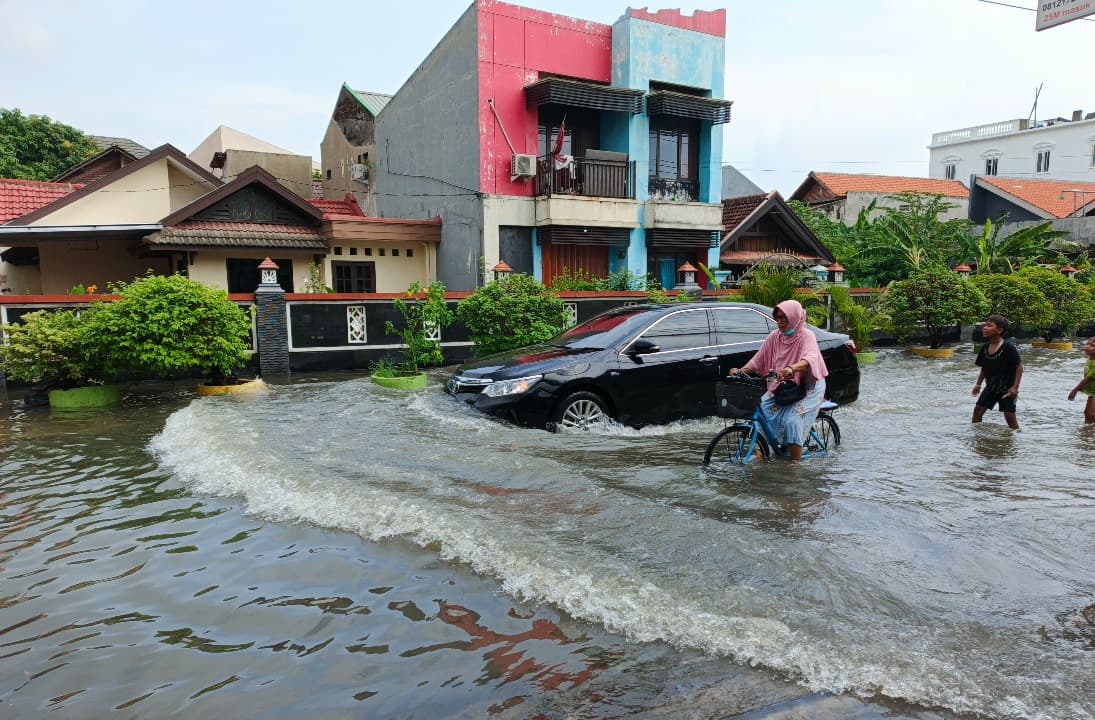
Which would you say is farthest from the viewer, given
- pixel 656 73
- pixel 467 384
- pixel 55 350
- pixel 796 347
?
pixel 656 73

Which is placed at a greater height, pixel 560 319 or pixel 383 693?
pixel 560 319

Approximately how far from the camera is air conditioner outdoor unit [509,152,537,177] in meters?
18.6

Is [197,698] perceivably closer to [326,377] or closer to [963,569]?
[963,569]

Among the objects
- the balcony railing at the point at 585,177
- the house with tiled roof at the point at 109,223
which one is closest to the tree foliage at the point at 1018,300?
the balcony railing at the point at 585,177

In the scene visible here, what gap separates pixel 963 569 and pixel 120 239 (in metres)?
20.2

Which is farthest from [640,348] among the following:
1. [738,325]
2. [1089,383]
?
[1089,383]

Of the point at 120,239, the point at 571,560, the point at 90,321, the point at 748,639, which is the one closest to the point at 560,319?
the point at 90,321

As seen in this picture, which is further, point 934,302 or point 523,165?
point 523,165

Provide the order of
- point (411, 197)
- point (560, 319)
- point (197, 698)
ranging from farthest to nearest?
point (411, 197), point (560, 319), point (197, 698)

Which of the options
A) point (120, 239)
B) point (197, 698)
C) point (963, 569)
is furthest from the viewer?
point (120, 239)

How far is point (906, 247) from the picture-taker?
24.9 m

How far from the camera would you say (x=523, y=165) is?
61.2 ft

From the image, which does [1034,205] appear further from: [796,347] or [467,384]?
[467,384]

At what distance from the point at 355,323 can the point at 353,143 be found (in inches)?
606
